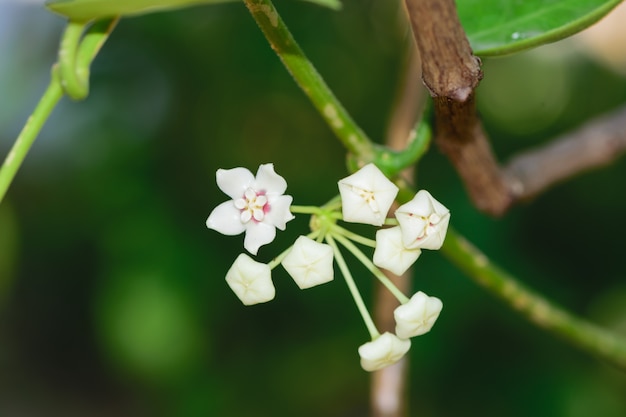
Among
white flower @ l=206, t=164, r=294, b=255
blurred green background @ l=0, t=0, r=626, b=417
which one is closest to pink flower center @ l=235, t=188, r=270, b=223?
white flower @ l=206, t=164, r=294, b=255

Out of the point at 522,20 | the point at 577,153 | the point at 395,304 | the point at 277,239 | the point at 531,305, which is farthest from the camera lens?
the point at 277,239

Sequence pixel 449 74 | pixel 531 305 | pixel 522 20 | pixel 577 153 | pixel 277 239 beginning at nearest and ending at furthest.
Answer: pixel 449 74, pixel 522 20, pixel 531 305, pixel 577 153, pixel 277 239

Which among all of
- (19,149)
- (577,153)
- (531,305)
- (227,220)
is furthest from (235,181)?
(577,153)

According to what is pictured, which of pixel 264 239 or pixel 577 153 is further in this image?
pixel 577 153

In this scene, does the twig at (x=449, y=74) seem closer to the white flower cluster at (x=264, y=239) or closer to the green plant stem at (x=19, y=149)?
the white flower cluster at (x=264, y=239)

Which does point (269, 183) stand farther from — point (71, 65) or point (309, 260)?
point (71, 65)
